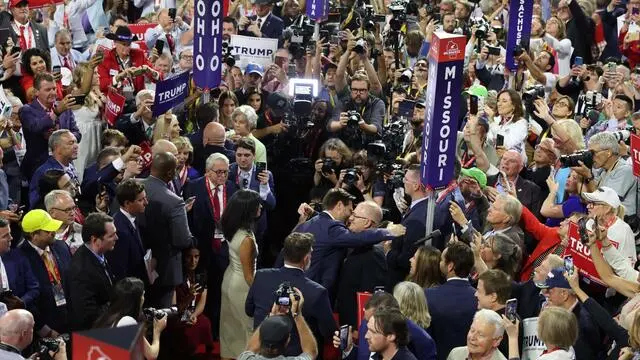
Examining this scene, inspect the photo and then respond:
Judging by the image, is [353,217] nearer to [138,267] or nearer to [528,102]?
[138,267]

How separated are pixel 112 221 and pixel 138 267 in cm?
80

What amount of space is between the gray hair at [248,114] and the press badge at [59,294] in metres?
3.25

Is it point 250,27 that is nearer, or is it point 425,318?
point 425,318

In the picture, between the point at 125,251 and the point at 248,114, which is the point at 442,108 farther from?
the point at 248,114

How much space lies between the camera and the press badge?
28.7ft

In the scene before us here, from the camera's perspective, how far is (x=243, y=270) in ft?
30.8

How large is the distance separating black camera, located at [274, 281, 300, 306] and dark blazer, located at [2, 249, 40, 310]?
1733 mm

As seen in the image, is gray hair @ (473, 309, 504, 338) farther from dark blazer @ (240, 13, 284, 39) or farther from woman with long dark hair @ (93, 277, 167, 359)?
dark blazer @ (240, 13, 284, 39)

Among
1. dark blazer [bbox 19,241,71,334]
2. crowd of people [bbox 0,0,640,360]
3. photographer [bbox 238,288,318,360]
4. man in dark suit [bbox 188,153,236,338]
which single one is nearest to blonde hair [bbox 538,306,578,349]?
crowd of people [bbox 0,0,640,360]

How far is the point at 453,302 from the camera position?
8.24m

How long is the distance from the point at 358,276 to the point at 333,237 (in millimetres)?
333

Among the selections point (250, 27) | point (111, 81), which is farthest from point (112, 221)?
point (250, 27)

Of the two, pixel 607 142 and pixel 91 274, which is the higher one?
pixel 607 142

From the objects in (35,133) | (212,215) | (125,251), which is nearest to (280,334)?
(125,251)
